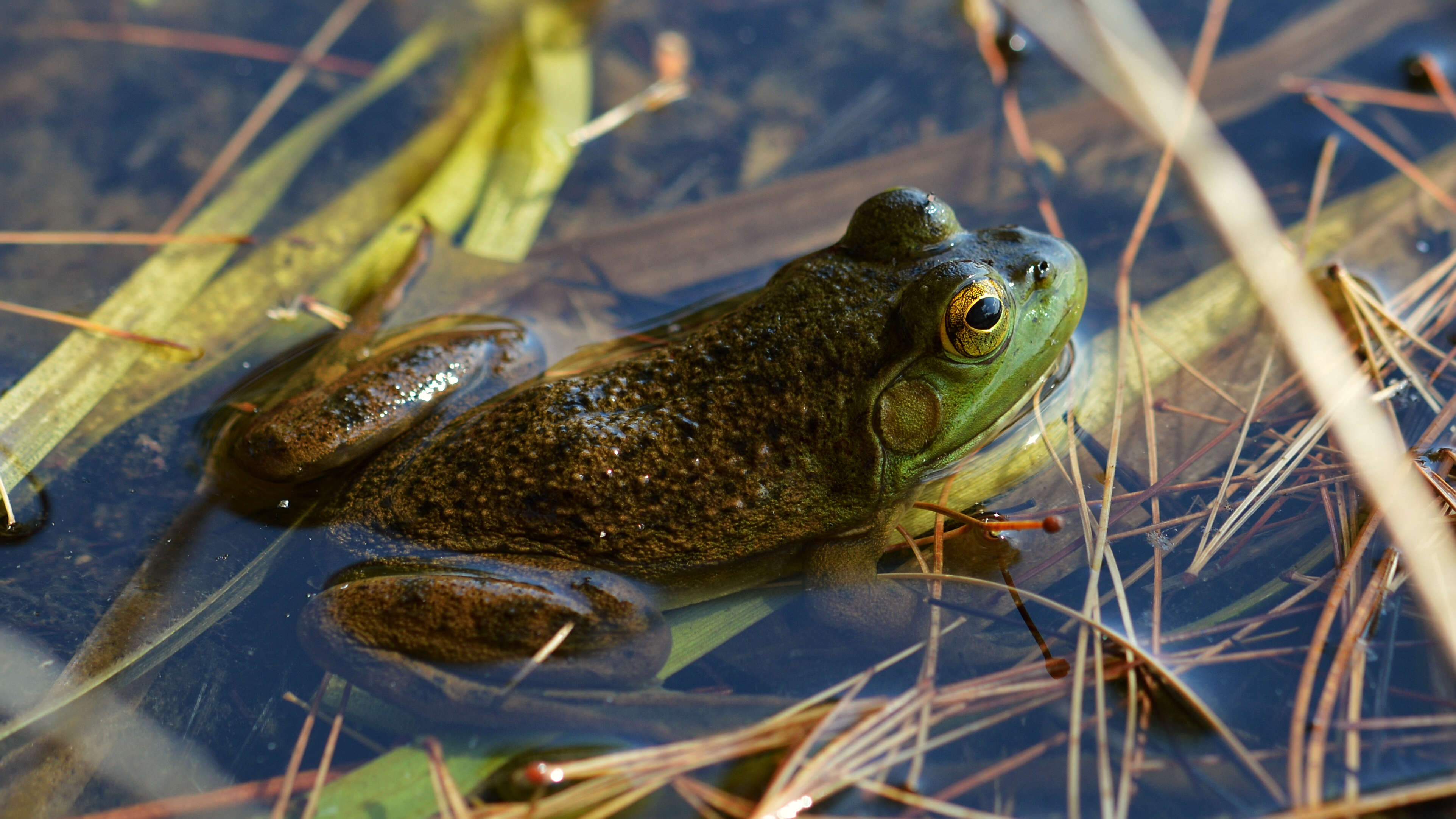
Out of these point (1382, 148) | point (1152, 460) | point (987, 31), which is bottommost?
point (1152, 460)

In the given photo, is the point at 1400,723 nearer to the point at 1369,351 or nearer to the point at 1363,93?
the point at 1369,351

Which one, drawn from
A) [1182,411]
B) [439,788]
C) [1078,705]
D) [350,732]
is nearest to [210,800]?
[350,732]

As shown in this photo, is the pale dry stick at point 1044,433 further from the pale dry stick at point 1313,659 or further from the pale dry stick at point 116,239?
the pale dry stick at point 116,239

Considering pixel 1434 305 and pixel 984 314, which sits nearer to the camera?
pixel 984 314

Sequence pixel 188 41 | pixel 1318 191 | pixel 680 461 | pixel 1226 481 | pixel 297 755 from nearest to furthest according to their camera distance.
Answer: pixel 297 755 → pixel 680 461 → pixel 1226 481 → pixel 1318 191 → pixel 188 41

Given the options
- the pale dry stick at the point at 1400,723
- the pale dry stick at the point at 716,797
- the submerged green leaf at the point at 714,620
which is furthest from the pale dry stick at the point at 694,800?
the pale dry stick at the point at 1400,723

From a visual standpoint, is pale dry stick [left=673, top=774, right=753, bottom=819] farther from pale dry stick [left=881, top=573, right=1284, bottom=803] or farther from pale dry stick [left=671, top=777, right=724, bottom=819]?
pale dry stick [left=881, top=573, right=1284, bottom=803]

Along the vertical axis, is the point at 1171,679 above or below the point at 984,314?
below
